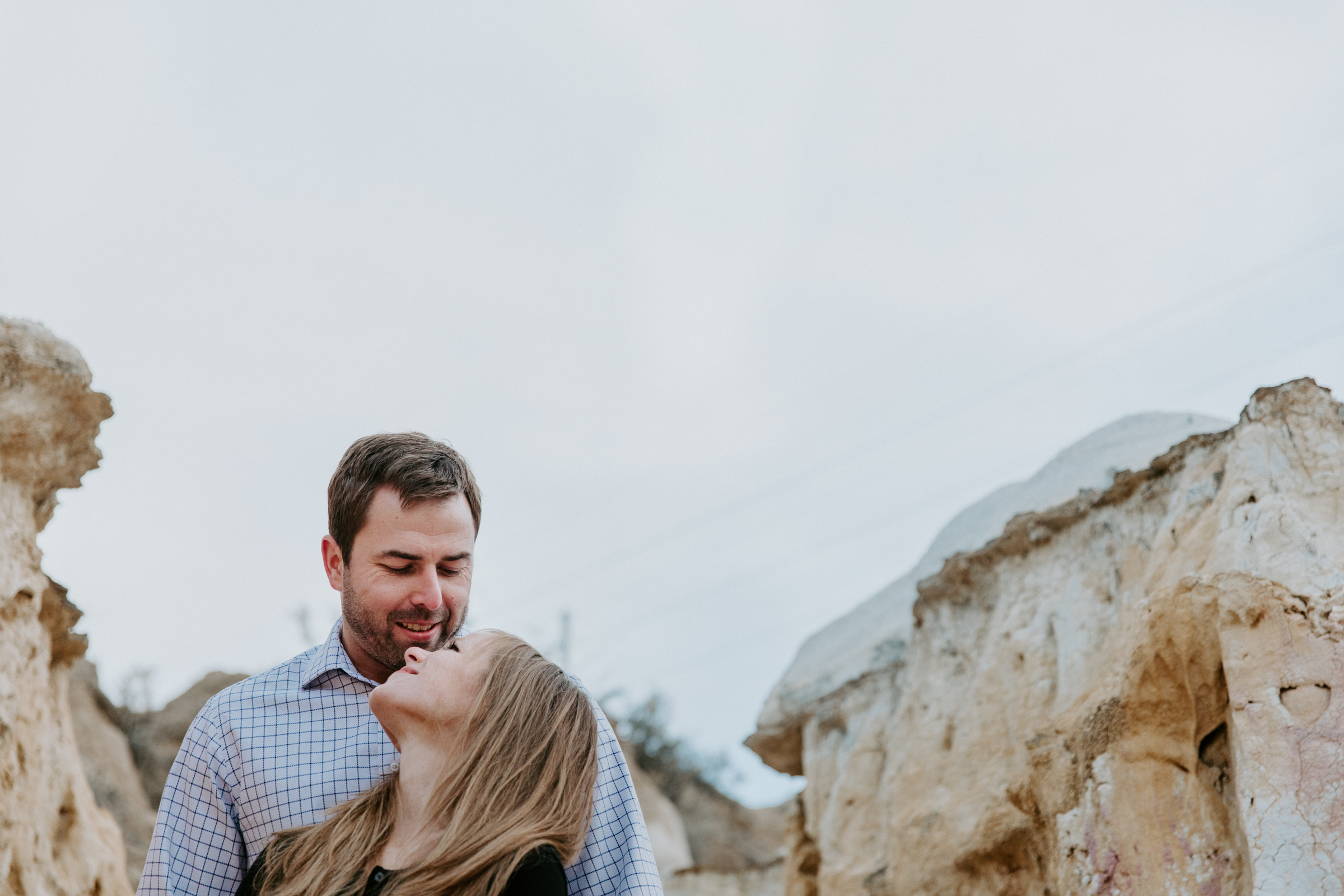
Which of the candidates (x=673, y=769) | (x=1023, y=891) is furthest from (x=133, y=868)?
(x=673, y=769)

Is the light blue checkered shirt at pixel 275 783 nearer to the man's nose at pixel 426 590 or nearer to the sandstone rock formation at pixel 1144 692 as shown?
the man's nose at pixel 426 590

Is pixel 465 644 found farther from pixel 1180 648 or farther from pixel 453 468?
pixel 1180 648

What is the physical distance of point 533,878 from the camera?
2.76 metres

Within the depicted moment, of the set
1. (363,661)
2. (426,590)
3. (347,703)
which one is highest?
(426,590)

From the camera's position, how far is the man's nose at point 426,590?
346 cm

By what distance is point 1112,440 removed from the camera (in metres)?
9.60

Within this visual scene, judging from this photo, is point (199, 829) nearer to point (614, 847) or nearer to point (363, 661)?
point (363, 661)

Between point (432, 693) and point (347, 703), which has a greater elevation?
point (347, 703)

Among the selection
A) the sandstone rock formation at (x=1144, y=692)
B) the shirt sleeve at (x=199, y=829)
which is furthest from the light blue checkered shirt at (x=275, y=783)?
the sandstone rock formation at (x=1144, y=692)

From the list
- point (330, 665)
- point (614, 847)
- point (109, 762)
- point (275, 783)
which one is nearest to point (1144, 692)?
point (614, 847)

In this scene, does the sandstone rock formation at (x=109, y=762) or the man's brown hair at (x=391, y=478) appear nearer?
the man's brown hair at (x=391, y=478)

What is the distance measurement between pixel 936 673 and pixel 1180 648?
3949 millimetres

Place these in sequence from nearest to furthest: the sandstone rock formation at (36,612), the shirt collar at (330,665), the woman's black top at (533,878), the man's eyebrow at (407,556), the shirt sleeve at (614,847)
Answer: the woman's black top at (533,878) → the shirt sleeve at (614,847) → the man's eyebrow at (407,556) → the shirt collar at (330,665) → the sandstone rock formation at (36,612)

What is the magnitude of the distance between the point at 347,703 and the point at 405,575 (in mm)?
397
